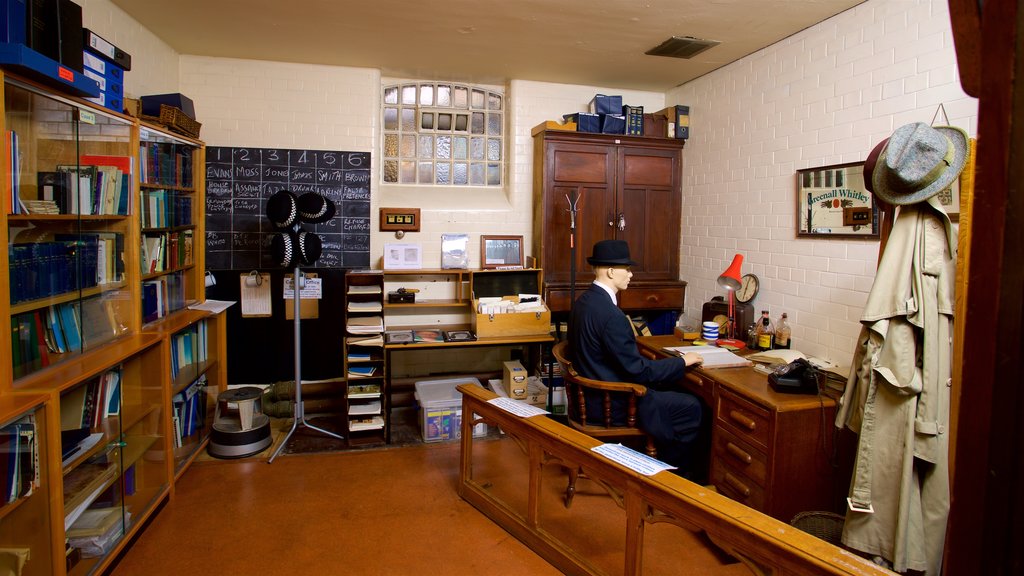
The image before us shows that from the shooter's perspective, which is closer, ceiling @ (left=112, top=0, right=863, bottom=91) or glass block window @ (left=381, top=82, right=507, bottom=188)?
ceiling @ (left=112, top=0, right=863, bottom=91)

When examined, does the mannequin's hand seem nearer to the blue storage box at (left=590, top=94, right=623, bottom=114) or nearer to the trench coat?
the trench coat

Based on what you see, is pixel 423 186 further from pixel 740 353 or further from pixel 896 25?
pixel 896 25

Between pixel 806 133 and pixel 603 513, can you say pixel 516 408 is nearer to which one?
pixel 603 513

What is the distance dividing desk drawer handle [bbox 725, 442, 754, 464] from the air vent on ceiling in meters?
2.79

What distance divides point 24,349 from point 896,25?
4587mm

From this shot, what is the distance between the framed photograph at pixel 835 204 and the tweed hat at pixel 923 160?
1.14 m

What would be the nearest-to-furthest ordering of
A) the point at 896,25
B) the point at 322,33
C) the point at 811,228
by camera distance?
the point at 896,25, the point at 811,228, the point at 322,33

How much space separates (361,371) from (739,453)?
2.72 metres

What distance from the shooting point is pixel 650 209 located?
552 cm

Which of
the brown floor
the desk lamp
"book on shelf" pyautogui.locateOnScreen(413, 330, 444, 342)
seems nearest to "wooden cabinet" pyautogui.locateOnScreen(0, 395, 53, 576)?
the brown floor

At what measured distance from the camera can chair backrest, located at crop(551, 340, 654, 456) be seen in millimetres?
3354

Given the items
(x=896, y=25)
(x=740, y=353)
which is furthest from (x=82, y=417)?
(x=896, y=25)

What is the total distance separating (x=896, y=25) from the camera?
135 inches

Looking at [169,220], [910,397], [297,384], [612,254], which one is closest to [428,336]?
[297,384]
